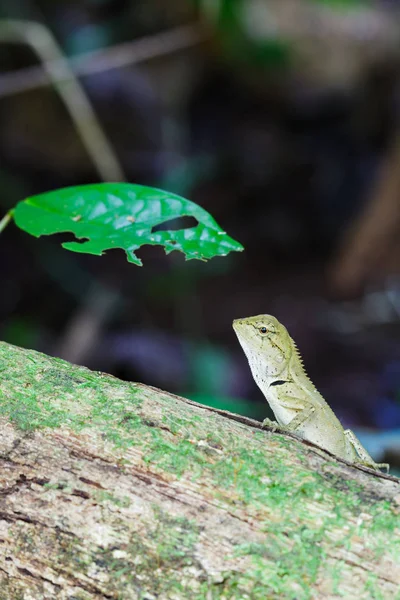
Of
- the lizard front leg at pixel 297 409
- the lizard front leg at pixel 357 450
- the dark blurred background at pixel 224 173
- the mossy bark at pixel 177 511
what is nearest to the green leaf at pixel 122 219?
the mossy bark at pixel 177 511

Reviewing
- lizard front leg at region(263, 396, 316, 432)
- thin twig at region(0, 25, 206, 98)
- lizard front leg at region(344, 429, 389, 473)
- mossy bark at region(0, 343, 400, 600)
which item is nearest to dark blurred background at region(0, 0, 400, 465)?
thin twig at region(0, 25, 206, 98)

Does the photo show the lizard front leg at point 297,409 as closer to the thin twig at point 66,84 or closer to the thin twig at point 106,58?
the thin twig at point 66,84

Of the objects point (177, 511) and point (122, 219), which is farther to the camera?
point (122, 219)

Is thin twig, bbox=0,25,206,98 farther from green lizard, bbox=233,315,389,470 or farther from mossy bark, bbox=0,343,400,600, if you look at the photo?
mossy bark, bbox=0,343,400,600

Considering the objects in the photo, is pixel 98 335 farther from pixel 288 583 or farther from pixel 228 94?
pixel 288 583

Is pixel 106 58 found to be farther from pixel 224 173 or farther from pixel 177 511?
pixel 177 511

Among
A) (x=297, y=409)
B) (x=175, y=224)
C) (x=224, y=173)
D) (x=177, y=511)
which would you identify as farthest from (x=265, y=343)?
(x=224, y=173)
